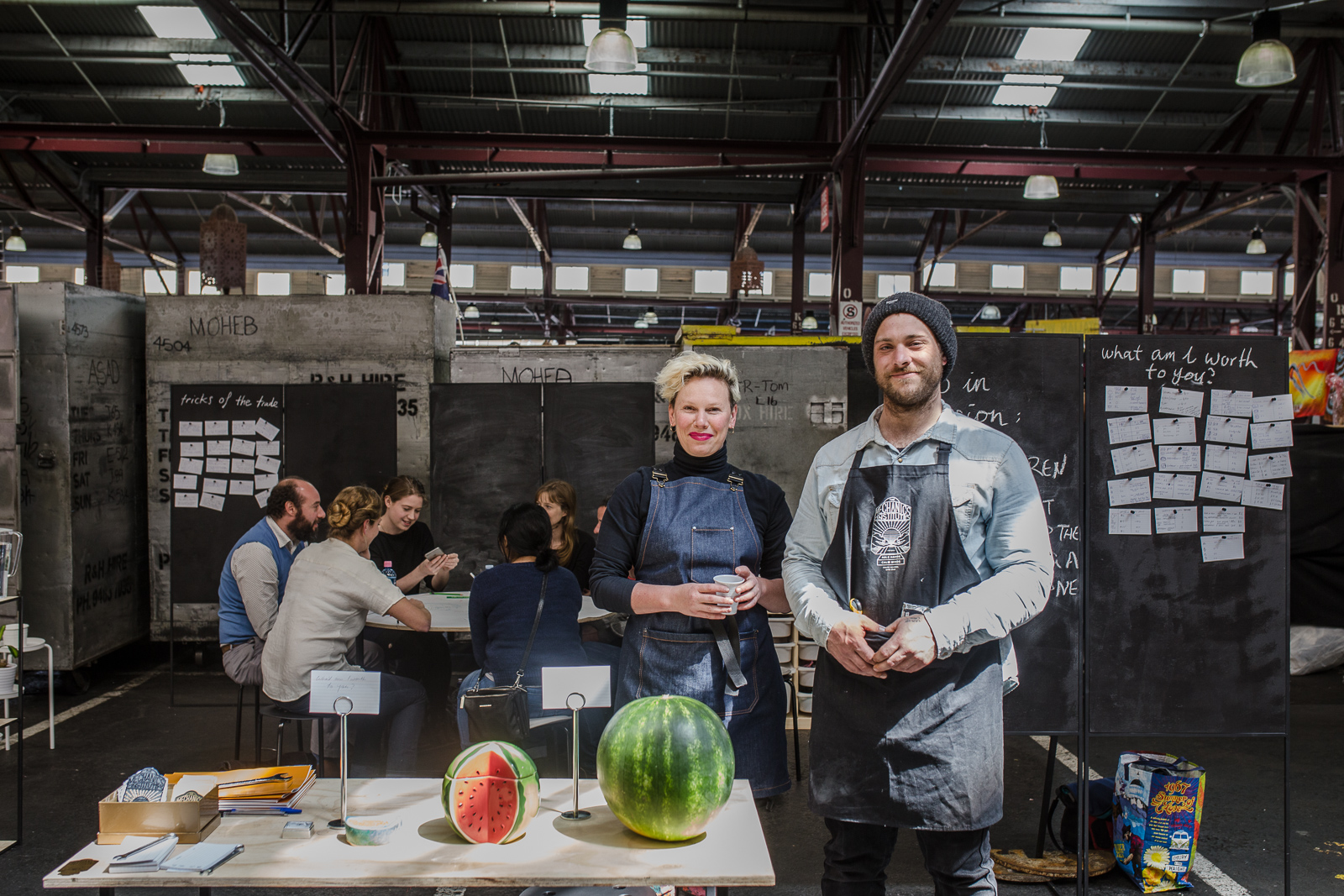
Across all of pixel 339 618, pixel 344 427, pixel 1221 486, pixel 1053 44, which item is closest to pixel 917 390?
pixel 1221 486

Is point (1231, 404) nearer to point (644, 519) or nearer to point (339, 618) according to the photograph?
point (644, 519)

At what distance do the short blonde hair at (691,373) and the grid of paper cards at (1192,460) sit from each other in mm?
1574

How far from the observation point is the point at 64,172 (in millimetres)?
11578

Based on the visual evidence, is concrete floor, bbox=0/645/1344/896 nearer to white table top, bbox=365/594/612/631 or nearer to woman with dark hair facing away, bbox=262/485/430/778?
woman with dark hair facing away, bbox=262/485/430/778

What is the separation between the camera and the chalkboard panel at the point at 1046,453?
3.09 m

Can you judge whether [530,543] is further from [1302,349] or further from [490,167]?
[1302,349]

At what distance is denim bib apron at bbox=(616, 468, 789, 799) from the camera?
2.27m

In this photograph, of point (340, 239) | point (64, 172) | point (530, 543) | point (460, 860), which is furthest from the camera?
point (340, 239)

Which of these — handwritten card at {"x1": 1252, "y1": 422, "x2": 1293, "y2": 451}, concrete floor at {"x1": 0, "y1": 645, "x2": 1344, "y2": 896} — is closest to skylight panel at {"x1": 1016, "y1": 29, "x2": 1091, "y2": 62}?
concrete floor at {"x1": 0, "y1": 645, "x2": 1344, "y2": 896}

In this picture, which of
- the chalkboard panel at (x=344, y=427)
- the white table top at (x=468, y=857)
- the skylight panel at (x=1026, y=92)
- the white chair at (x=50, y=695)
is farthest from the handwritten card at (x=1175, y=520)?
the skylight panel at (x=1026, y=92)

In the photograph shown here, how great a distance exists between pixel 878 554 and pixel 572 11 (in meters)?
8.04

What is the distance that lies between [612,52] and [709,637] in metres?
5.75

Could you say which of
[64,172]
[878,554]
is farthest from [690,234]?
[878,554]

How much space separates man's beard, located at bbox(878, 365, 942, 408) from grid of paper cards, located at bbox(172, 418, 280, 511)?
5452 mm
